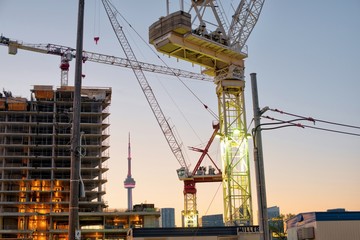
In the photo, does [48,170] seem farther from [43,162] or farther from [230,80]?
[230,80]

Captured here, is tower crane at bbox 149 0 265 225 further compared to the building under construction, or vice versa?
the building under construction

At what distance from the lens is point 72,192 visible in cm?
2645

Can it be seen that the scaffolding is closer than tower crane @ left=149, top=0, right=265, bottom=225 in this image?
No

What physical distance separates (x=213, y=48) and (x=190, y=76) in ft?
372

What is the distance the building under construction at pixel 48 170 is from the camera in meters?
163

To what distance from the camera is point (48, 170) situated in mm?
173000

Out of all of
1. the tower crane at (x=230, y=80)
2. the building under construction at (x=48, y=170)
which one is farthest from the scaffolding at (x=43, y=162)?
the tower crane at (x=230, y=80)

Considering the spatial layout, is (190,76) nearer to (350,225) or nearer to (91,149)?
(91,149)

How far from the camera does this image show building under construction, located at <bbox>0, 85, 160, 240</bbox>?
163 m

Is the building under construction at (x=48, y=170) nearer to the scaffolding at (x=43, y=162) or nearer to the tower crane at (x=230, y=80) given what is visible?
the scaffolding at (x=43, y=162)

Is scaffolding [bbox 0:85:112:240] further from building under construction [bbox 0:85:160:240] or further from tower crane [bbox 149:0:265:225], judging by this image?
tower crane [bbox 149:0:265:225]

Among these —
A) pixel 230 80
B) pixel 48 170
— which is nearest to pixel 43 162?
pixel 48 170

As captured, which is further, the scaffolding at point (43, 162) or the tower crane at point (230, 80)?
the scaffolding at point (43, 162)

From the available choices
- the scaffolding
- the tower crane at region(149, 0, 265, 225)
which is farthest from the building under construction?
the tower crane at region(149, 0, 265, 225)
